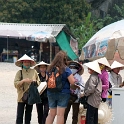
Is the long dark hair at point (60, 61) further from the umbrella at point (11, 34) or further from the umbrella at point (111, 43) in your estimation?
the umbrella at point (11, 34)

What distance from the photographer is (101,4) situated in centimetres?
5378

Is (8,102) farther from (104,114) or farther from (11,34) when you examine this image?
(11,34)

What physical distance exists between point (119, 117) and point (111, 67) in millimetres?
1234

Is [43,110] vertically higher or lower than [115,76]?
lower

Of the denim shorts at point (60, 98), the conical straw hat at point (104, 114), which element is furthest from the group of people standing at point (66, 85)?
the conical straw hat at point (104, 114)

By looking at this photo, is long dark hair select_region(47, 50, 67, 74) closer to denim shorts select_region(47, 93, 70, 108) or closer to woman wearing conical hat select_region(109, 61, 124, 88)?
denim shorts select_region(47, 93, 70, 108)

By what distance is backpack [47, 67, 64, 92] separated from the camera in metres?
7.67

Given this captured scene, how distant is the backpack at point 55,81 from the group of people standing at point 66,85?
0.06 m

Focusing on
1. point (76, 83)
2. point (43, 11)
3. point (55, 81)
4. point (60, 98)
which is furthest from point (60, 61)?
point (43, 11)

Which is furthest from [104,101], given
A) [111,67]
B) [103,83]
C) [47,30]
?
[47,30]

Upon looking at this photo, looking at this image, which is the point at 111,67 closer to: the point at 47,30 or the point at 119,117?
the point at 119,117

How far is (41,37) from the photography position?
109 feet

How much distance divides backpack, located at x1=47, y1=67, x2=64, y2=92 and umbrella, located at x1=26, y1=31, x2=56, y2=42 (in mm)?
25494

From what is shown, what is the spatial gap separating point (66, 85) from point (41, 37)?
84.4 feet
